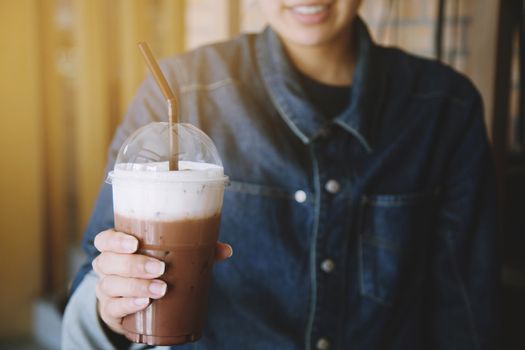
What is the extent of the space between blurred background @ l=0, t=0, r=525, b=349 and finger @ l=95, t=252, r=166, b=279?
1.69 meters

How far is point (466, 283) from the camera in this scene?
1.44m

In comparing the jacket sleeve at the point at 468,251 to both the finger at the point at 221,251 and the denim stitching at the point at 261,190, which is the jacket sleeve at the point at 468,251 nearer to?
the denim stitching at the point at 261,190

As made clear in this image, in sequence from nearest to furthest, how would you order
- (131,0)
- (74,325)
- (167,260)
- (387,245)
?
(167,260) → (74,325) → (387,245) → (131,0)

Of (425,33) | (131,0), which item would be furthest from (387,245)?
(131,0)

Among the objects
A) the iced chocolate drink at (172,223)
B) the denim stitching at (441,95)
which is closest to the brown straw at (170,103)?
the iced chocolate drink at (172,223)

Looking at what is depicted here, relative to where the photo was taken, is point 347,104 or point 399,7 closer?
point 347,104

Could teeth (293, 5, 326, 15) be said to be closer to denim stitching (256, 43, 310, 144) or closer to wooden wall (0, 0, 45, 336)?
denim stitching (256, 43, 310, 144)

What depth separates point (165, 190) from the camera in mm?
834

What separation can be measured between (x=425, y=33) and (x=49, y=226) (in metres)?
2.18

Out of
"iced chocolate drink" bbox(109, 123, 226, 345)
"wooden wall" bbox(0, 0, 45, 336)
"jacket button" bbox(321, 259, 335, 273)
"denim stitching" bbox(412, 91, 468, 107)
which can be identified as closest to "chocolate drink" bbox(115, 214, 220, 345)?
"iced chocolate drink" bbox(109, 123, 226, 345)

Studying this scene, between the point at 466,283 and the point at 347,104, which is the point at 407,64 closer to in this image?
the point at 347,104

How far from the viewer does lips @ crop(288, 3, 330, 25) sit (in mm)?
1265

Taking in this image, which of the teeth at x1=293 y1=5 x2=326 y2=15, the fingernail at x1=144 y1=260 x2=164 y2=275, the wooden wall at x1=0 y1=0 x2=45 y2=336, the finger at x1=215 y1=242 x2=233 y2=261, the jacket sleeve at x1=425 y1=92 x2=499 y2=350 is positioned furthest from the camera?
the wooden wall at x1=0 y1=0 x2=45 y2=336

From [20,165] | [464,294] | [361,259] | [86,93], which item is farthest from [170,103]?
[86,93]
